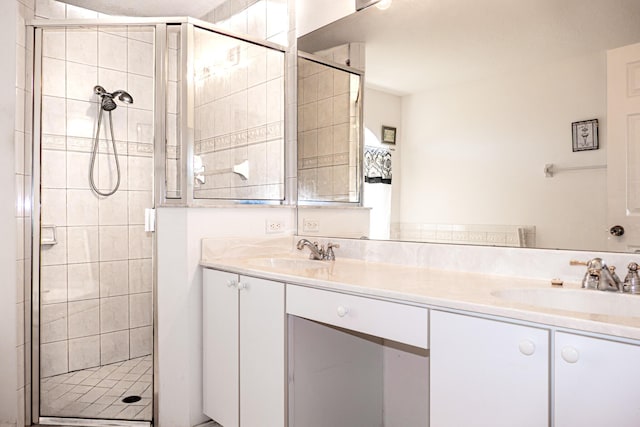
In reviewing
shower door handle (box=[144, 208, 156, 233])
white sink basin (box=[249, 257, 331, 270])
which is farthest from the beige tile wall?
white sink basin (box=[249, 257, 331, 270])

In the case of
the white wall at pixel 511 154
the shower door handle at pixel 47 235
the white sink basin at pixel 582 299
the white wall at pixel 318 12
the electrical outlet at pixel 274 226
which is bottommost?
the white sink basin at pixel 582 299

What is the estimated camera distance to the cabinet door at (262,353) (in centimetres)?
170

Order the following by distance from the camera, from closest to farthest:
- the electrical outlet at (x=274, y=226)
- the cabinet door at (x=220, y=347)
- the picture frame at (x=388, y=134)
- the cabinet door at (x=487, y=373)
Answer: the cabinet door at (x=487, y=373), the cabinet door at (x=220, y=347), the picture frame at (x=388, y=134), the electrical outlet at (x=274, y=226)

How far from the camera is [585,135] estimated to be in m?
1.46

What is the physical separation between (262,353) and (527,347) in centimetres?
108

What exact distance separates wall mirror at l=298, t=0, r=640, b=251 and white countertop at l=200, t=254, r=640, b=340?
0.22 m

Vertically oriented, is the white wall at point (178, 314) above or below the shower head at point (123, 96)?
below

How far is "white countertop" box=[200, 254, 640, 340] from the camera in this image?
0.95 meters

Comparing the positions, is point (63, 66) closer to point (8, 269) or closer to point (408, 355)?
point (8, 269)

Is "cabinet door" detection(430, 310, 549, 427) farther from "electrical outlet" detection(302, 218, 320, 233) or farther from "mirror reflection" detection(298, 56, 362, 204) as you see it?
"electrical outlet" detection(302, 218, 320, 233)

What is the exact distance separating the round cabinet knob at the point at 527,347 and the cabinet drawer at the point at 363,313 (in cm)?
27

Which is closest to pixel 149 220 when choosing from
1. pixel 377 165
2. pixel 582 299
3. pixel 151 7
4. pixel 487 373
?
pixel 377 165

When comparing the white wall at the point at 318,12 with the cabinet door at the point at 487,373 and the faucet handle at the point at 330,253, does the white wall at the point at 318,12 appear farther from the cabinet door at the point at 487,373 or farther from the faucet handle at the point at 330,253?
the cabinet door at the point at 487,373

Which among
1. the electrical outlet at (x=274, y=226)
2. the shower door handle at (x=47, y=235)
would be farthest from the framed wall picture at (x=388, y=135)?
the shower door handle at (x=47, y=235)
